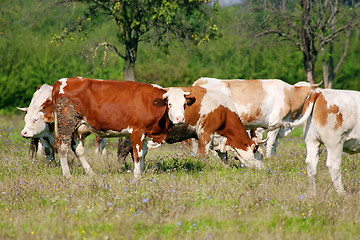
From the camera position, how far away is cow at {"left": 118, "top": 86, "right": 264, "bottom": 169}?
33.3 ft

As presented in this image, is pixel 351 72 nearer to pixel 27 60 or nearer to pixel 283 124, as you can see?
pixel 27 60

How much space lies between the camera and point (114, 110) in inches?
344

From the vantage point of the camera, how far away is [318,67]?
28.4 m

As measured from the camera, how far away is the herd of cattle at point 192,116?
7398 mm

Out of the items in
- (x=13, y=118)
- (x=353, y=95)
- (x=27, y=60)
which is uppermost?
(x=353, y=95)

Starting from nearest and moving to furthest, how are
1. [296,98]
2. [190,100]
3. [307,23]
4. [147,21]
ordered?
[190,100]
[296,98]
[147,21]
[307,23]

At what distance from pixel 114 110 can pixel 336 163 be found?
12.4ft

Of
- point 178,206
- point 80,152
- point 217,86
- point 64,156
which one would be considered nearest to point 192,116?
point 217,86

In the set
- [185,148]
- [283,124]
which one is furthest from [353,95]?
[185,148]

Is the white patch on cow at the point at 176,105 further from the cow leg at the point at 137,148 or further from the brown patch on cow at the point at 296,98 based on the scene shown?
the brown patch on cow at the point at 296,98

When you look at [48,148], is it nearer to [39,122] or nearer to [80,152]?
[39,122]

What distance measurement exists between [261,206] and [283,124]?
1.32 metres

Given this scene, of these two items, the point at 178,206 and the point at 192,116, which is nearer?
the point at 178,206

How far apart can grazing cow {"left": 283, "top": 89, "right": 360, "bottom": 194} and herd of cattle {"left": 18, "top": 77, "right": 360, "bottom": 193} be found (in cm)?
1
